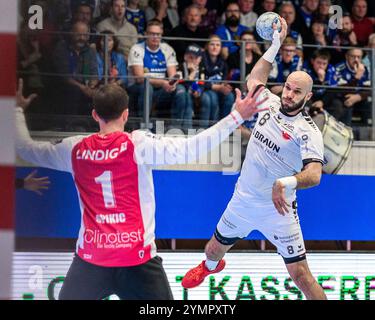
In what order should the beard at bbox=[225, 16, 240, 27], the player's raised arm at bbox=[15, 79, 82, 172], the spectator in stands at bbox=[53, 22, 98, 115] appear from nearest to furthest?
1. the player's raised arm at bbox=[15, 79, 82, 172]
2. the spectator in stands at bbox=[53, 22, 98, 115]
3. the beard at bbox=[225, 16, 240, 27]

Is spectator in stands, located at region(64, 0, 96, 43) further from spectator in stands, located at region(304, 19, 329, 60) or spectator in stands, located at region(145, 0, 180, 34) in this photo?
spectator in stands, located at region(304, 19, 329, 60)

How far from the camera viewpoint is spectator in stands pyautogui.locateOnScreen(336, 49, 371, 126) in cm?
485

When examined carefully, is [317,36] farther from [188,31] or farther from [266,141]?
[266,141]

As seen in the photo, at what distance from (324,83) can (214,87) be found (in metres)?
0.70

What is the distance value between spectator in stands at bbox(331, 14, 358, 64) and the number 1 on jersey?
2.09 meters

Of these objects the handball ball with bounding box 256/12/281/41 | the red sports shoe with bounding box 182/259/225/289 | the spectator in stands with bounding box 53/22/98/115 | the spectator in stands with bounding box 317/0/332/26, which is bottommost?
the red sports shoe with bounding box 182/259/225/289

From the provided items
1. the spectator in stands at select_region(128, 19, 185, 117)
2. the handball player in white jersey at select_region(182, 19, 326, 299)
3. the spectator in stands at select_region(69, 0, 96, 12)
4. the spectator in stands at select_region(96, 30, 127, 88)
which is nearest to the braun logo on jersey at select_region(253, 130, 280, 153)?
the handball player in white jersey at select_region(182, 19, 326, 299)

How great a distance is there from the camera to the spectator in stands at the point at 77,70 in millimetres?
2975

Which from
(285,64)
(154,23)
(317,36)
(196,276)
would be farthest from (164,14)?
(196,276)

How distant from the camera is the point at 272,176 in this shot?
4.32m

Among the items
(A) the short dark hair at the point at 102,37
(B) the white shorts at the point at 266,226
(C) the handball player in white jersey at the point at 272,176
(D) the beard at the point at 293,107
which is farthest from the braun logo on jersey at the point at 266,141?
(A) the short dark hair at the point at 102,37

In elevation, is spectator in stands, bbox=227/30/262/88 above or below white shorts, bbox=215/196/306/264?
above

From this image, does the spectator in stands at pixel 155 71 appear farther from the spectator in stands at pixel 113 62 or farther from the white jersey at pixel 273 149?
the white jersey at pixel 273 149

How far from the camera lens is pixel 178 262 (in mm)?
4297
